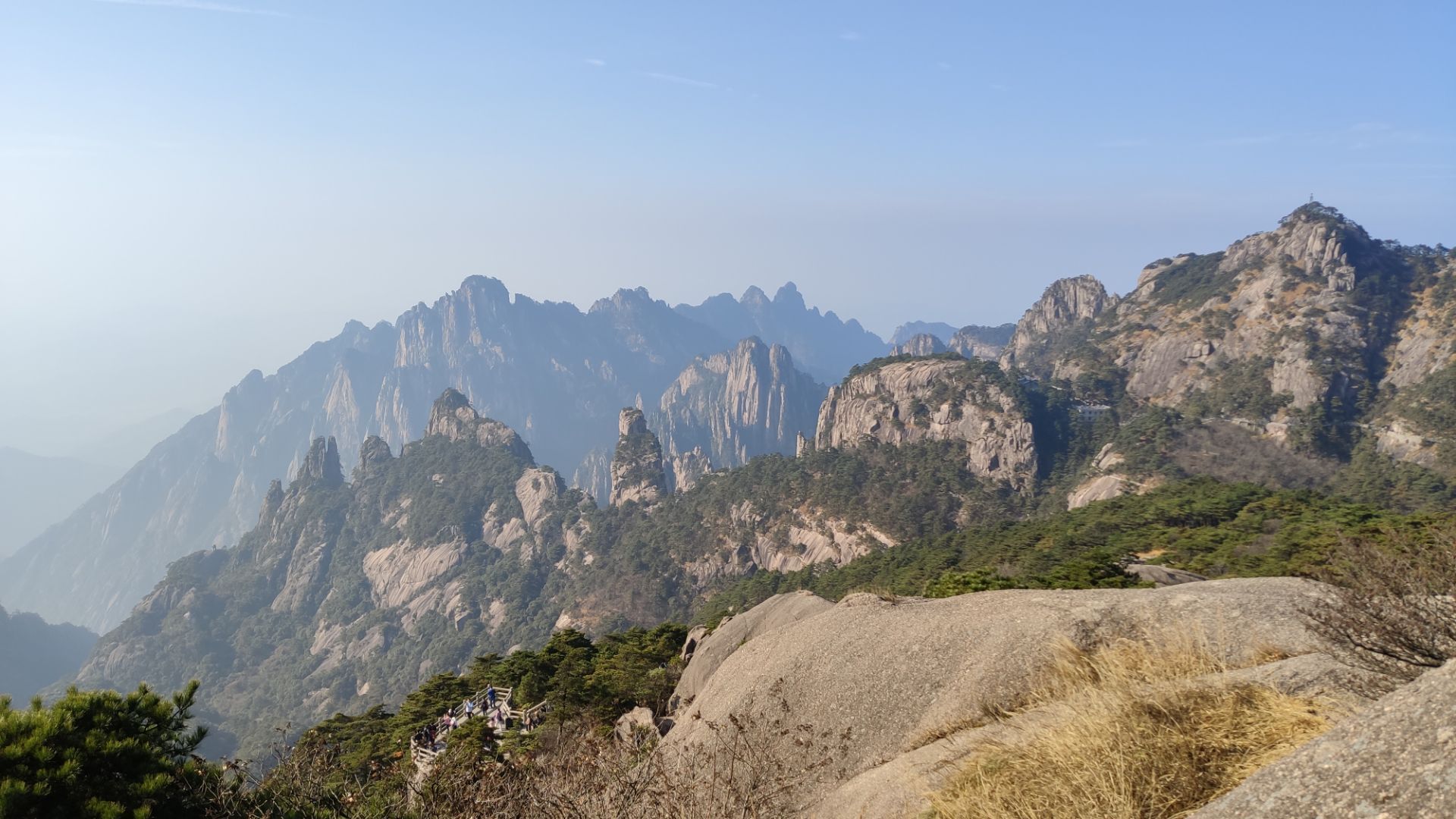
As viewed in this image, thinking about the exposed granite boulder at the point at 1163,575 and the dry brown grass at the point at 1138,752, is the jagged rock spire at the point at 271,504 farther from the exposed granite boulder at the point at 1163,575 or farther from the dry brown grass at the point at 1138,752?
the dry brown grass at the point at 1138,752

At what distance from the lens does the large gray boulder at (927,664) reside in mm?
8953

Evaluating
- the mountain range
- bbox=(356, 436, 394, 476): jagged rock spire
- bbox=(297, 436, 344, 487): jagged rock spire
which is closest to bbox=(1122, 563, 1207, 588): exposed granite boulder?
the mountain range

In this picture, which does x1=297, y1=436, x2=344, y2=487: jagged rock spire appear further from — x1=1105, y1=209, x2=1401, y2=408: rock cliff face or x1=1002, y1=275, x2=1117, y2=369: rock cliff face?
x1=1105, y1=209, x2=1401, y2=408: rock cliff face

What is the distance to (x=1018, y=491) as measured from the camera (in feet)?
299

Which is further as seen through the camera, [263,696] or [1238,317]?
[263,696]

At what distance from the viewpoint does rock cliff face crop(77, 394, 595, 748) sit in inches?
4525

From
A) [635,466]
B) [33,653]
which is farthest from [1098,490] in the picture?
[33,653]

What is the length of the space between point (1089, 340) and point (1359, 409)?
47384 millimetres

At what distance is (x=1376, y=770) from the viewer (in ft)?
12.9

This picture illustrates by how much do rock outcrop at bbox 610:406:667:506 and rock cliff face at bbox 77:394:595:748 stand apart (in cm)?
715

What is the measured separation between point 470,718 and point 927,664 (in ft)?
66.2

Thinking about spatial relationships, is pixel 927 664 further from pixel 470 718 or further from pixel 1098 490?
pixel 1098 490

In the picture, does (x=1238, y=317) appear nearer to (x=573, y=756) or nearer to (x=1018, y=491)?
(x=1018, y=491)

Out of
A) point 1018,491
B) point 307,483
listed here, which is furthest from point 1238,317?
point 307,483
